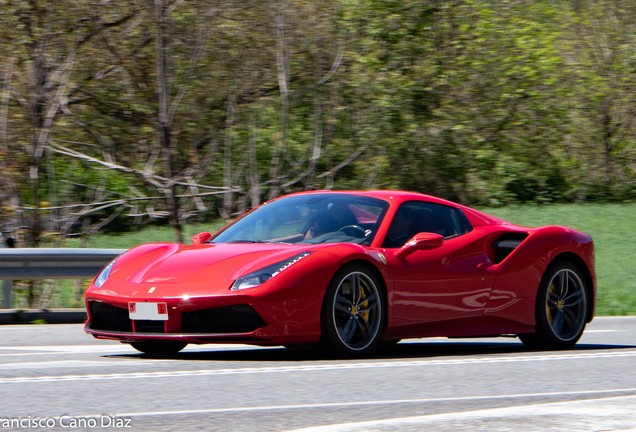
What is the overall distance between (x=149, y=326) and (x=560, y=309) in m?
3.44

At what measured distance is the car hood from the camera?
6234 mm

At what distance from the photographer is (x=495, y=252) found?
7539 millimetres

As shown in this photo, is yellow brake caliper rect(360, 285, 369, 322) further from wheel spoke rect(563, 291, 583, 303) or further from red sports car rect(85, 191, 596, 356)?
wheel spoke rect(563, 291, 583, 303)

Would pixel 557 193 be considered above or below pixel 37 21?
below

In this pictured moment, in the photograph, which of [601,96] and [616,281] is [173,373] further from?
[601,96]

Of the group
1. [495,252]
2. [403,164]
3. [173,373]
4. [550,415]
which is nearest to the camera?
[550,415]

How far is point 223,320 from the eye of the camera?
6066mm

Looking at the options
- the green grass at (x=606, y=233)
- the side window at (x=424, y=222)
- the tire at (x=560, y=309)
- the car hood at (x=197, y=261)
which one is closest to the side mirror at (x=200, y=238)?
the car hood at (x=197, y=261)

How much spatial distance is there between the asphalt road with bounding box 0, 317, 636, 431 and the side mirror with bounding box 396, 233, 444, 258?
74 cm

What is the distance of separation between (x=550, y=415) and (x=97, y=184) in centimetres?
1313

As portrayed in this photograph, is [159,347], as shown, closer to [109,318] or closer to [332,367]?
[109,318]

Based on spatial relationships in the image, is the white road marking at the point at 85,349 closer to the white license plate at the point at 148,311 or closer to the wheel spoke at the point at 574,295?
the white license plate at the point at 148,311

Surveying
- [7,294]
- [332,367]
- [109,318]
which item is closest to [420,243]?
[332,367]

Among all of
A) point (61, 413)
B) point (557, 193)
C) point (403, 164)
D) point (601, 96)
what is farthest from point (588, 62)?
point (61, 413)
